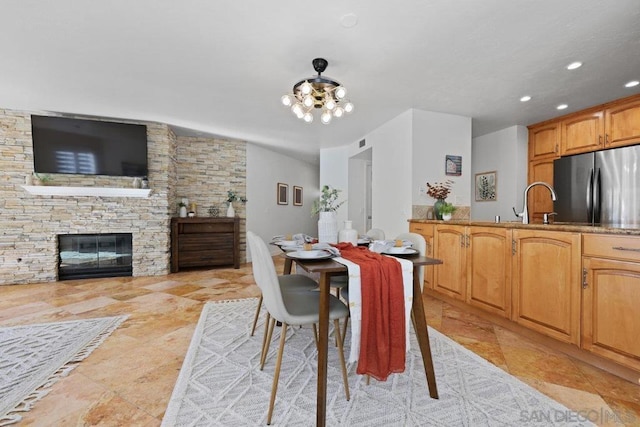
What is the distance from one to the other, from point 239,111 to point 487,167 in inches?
155

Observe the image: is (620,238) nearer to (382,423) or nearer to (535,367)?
(535,367)

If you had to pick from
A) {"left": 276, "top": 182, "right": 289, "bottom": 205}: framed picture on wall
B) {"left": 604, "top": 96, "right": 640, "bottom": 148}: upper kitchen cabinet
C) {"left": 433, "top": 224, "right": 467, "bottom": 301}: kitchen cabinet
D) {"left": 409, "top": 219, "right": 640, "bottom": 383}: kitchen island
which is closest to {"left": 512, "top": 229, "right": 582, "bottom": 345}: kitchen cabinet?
{"left": 409, "top": 219, "right": 640, "bottom": 383}: kitchen island

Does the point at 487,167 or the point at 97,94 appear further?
the point at 487,167

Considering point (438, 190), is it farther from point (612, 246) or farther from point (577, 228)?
point (612, 246)

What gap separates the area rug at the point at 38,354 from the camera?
151 cm

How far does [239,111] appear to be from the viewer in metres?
3.68

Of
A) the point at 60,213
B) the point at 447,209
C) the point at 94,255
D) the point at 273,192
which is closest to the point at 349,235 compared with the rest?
the point at 447,209

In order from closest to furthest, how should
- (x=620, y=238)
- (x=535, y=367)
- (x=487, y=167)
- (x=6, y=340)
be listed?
(x=620, y=238) → (x=535, y=367) → (x=6, y=340) → (x=487, y=167)

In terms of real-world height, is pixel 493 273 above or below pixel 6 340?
above

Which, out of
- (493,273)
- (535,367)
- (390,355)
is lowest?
(535,367)

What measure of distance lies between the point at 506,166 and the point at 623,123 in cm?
127

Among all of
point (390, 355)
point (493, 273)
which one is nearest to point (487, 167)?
point (493, 273)

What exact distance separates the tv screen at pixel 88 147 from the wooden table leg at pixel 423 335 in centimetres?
434

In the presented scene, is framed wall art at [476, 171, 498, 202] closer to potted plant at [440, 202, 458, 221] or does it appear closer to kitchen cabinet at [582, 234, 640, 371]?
potted plant at [440, 202, 458, 221]
